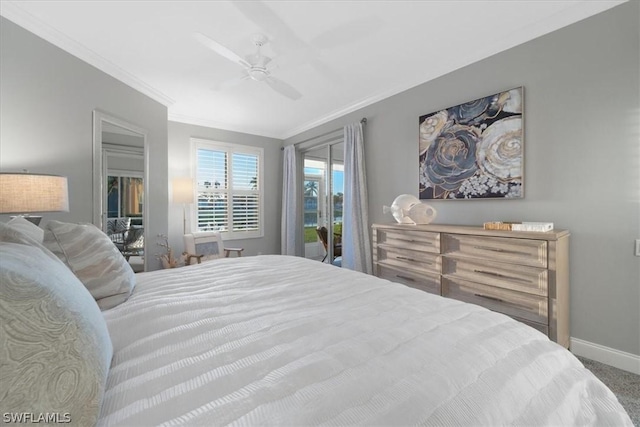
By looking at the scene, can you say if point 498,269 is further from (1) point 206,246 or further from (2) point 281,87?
(1) point 206,246

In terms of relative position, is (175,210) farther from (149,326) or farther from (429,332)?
(429,332)

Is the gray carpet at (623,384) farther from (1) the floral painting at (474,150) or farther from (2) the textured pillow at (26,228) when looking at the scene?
(2) the textured pillow at (26,228)

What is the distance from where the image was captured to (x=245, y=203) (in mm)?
5043

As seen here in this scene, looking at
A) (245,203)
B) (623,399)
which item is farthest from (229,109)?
(623,399)


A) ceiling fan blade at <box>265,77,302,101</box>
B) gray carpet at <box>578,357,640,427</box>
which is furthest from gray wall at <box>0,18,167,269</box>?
gray carpet at <box>578,357,640,427</box>

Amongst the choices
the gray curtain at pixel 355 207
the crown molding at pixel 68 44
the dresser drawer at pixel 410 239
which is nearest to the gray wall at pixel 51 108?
the crown molding at pixel 68 44

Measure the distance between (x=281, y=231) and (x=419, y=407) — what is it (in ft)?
15.8

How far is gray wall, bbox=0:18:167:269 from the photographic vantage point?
6.54 ft

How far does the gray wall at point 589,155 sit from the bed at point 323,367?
1618 mm

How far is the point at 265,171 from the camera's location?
A: 5.26 metres

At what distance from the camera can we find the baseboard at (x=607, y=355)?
6.01ft

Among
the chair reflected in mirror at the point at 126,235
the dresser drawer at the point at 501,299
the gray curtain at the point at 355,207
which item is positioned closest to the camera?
the dresser drawer at the point at 501,299

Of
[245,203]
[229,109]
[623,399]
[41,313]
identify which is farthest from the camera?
[245,203]

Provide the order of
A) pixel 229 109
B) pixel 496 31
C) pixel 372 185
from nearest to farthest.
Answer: pixel 496 31 < pixel 372 185 < pixel 229 109
